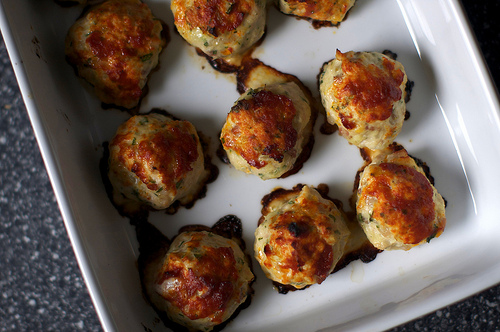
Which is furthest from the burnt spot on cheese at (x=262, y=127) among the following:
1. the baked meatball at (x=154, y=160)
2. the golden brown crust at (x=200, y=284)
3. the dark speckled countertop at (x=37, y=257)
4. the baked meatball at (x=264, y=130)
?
the dark speckled countertop at (x=37, y=257)

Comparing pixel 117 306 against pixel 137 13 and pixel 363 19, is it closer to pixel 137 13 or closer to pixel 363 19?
pixel 137 13

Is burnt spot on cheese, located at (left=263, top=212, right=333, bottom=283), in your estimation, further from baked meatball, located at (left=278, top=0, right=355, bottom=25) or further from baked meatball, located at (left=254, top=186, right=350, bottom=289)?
baked meatball, located at (left=278, top=0, right=355, bottom=25)

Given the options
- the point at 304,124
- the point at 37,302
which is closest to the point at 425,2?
the point at 304,124

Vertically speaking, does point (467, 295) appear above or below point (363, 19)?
below

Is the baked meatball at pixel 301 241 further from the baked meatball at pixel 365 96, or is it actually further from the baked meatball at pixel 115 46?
the baked meatball at pixel 115 46

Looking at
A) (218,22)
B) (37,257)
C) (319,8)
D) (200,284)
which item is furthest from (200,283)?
(319,8)

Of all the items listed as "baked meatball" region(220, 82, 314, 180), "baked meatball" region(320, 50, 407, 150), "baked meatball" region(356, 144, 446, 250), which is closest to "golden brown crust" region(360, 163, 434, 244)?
"baked meatball" region(356, 144, 446, 250)
